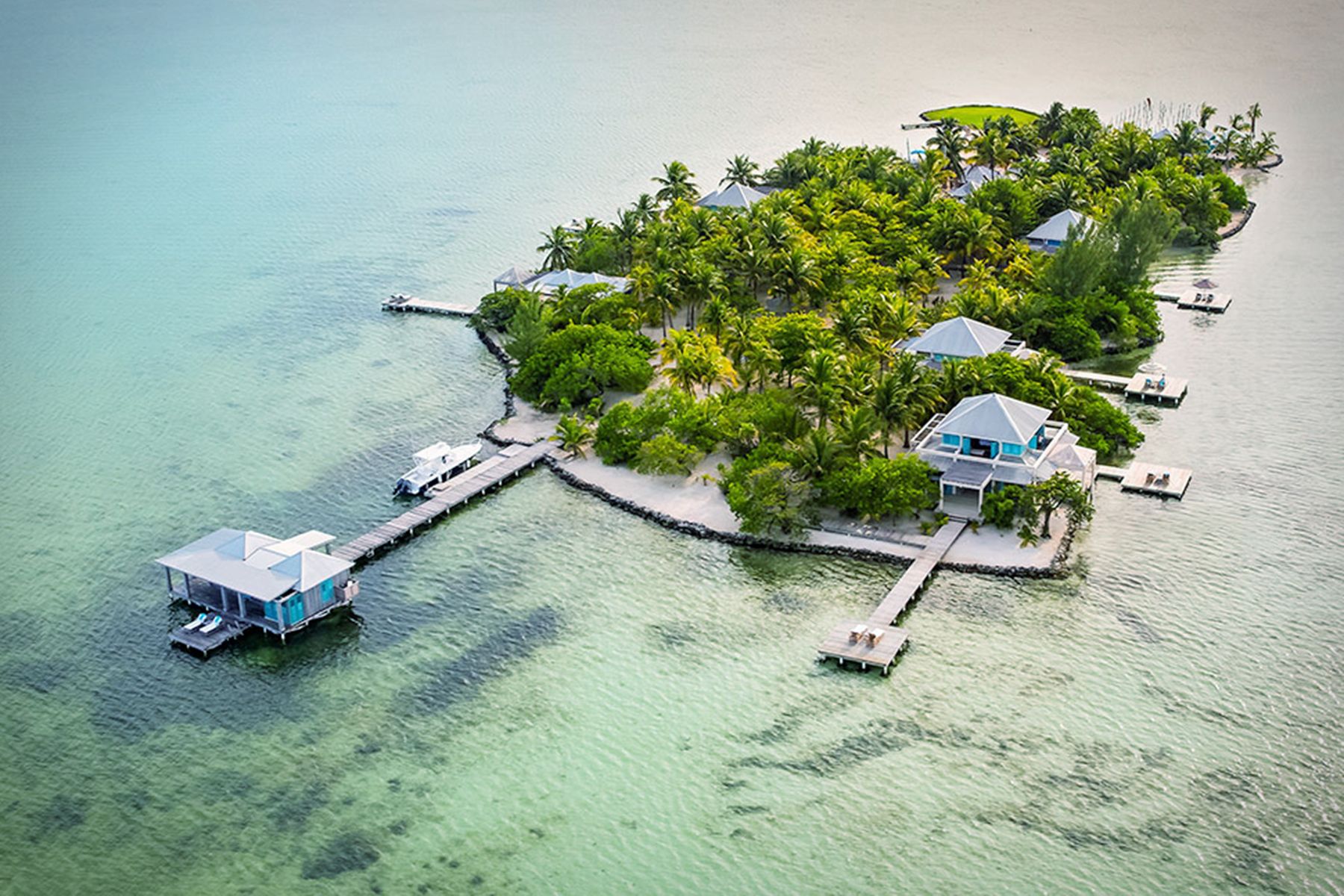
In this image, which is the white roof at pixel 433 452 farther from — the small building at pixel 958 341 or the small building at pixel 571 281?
the small building at pixel 958 341

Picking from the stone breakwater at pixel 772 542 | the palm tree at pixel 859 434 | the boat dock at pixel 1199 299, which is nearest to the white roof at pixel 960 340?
the palm tree at pixel 859 434

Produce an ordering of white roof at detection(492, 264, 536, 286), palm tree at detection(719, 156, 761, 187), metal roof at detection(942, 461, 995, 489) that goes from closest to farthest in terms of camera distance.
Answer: metal roof at detection(942, 461, 995, 489) → white roof at detection(492, 264, 536, 286) → palm tree at detection(719, 156, 761, 187)

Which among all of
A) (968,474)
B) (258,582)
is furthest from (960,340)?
(258,582)

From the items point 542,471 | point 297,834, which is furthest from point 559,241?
point 297,834

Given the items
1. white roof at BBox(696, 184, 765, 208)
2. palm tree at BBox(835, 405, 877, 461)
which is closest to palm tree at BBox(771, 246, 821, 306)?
palm tree at BBox(835, 405, 877, 461)

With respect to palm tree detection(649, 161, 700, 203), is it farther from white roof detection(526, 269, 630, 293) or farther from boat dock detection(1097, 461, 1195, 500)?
boat dock detection(1097, 461, 1195, 500)

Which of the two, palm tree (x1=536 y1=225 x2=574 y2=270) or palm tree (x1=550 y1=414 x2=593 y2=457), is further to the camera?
palm tree (x1=536 y1=225 x2=574 y2=270)
